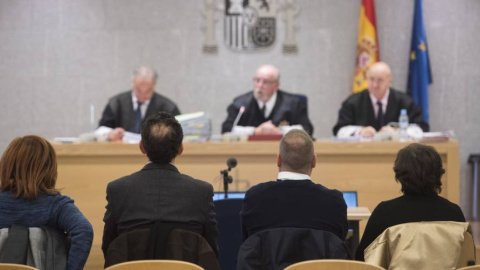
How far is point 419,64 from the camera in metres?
8.23

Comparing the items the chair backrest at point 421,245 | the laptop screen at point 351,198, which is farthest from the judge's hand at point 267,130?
the chair backrest at point 421,245

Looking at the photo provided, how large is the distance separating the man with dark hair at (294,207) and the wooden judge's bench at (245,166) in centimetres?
226

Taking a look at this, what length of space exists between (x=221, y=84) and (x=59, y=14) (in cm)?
205

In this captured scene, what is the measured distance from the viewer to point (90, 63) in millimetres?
8609

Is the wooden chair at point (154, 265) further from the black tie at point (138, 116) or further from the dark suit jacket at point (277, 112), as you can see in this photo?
the black tie at point (138, 116)

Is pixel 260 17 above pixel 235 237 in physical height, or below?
above

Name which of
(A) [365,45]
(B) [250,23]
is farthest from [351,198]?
(B) [250,23]

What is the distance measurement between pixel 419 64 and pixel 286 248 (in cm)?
553

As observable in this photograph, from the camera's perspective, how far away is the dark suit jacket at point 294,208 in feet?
10.6

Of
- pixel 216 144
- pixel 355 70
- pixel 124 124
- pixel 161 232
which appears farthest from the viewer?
pixel 355 70

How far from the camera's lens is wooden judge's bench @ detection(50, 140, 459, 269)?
559 centimetres

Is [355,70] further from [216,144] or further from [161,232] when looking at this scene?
[161,232]

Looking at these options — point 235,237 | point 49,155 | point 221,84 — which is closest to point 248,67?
point 221,84

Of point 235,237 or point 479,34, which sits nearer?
point 235,237
